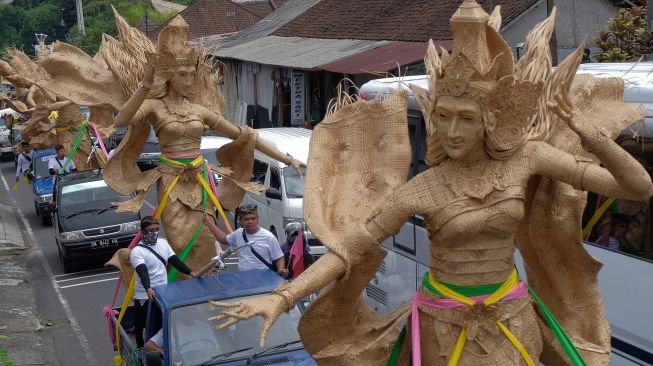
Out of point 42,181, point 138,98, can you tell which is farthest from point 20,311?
point 42,181

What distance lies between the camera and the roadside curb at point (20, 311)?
11961mm

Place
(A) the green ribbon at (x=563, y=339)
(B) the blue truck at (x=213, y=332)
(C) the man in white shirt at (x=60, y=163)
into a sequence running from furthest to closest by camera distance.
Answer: (C) the man in white shirt at (x=60, y=163) < (B) the blue truck at (x=213, y=332) < (A) the green ribbon at (x=563, y=339)

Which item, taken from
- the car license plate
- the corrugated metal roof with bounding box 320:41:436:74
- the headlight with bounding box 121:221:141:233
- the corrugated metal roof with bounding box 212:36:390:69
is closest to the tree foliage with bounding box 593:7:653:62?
the corrugated metal roof with bounding box 320:41:436:74

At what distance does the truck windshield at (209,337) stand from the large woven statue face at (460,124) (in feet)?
10.5

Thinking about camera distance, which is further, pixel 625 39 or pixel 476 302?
pixel 625 39

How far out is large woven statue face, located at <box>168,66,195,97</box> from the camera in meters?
9.59

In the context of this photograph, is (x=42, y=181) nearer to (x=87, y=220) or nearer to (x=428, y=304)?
(x=87, y=220)

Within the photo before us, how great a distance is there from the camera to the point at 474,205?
17.1 ft

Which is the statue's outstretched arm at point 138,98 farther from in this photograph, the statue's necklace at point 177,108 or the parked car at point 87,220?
the parked car at point 87,220

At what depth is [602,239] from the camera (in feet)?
25.3

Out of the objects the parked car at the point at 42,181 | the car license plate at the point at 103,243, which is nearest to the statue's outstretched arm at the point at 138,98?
the car license plate at the point at 103,243

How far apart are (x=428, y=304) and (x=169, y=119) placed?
4.87m

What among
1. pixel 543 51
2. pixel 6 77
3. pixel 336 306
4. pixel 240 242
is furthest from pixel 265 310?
pixel 6 77

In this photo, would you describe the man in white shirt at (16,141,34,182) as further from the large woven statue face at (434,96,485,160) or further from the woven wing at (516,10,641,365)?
the large woven statue face at (434,96,485,160)
